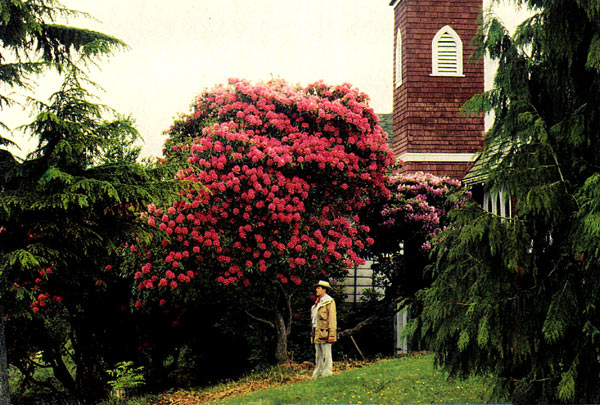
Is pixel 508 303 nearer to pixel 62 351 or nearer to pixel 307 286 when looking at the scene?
pixel 307 286

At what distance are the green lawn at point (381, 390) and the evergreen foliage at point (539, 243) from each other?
1.97 metres

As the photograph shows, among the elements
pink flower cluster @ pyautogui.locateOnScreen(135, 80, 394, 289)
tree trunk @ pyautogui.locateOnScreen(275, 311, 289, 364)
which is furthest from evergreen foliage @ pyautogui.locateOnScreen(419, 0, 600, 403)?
tree trunk @ pyautogui.locateOnScreen(275, 311, 289, 364)

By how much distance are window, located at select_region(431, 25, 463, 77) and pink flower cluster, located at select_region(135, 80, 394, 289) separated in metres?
7.18

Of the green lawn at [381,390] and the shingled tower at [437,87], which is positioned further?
the shingled tower at [437,87]

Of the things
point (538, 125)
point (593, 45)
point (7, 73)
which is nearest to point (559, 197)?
point (538, 125)

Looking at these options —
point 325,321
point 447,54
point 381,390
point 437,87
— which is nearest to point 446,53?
point 447,54

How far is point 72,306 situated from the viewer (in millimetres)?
13062

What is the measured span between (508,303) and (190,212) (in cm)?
628

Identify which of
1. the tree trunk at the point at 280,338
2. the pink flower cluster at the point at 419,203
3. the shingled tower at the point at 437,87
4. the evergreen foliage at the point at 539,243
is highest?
the shingled tower at the point at 437,87

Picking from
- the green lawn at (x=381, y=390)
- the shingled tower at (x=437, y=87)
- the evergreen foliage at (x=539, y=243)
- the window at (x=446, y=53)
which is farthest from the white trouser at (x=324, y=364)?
the window at (x=446, y=53)

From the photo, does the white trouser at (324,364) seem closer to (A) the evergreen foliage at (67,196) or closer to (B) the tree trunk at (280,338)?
(B) the tree trunk at (280,338)

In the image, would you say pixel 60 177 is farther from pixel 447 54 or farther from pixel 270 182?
pixel 447 54

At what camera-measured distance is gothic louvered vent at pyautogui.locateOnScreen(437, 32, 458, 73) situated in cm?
1972

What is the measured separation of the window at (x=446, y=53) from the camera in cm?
1970
